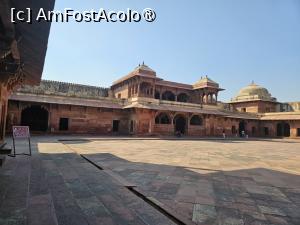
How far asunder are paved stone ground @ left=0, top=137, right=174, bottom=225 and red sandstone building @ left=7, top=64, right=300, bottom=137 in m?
14.9

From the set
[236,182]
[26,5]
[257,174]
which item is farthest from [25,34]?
[257,174]

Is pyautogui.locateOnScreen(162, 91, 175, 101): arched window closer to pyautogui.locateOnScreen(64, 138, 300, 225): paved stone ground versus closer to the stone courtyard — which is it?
pyautogui.locateOnScreen(64, 138, 300, 225): paved stone ground

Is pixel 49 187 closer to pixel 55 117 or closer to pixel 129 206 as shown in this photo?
pixel 129 206

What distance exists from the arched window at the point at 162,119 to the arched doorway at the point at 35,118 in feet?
33.6

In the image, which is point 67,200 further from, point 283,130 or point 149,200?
point 283,130

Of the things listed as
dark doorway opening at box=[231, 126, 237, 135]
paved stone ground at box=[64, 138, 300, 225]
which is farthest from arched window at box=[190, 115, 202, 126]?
paved stone ground at box=[64, 138, 300, 225]

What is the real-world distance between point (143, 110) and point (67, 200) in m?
18.2

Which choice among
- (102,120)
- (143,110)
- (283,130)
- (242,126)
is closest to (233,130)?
(242,126)

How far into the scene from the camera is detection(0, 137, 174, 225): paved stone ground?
2.92m

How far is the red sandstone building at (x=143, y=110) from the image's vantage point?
19.9 m

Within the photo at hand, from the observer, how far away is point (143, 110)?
21766 mm

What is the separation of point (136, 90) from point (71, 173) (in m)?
20.3

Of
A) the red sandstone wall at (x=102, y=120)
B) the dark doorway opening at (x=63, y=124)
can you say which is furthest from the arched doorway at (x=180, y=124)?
the dark doorway opening at (x=63, y=124)

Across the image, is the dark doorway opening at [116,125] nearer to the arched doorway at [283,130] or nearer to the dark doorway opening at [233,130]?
the dark doorway opening at [233,130]
